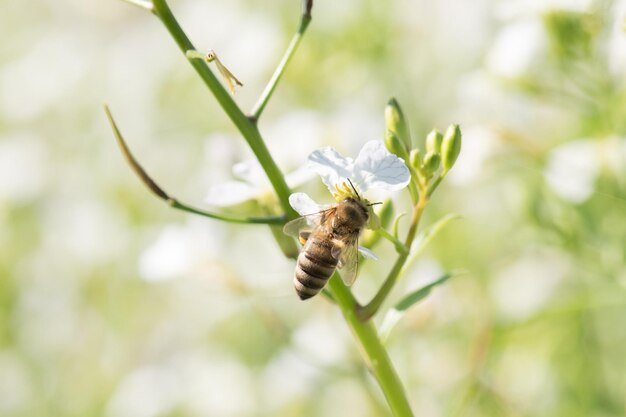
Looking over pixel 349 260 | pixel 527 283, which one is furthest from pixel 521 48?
pixel 349 260

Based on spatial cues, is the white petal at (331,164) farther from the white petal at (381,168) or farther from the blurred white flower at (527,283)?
the blurred white flower at (527,283)

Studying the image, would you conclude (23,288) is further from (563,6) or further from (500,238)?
(563,6)

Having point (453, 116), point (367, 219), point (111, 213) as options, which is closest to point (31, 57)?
point (111, 213)

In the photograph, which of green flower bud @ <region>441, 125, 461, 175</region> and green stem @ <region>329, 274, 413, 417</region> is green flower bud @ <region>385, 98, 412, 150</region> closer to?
green flower bud @ <region>441, 125, 461, 175</region>

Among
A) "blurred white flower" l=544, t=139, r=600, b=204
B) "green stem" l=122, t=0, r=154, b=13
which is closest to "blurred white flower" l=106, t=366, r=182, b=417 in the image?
"blurred white flower" l=544, t=139, r=600, b=204

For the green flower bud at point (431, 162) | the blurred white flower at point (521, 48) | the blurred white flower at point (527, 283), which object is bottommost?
the blurred white flower at point (527, 283)

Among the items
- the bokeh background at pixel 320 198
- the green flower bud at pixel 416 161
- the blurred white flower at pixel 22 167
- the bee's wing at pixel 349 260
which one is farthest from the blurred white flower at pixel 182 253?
the blurred white flower at pixel 22 167
